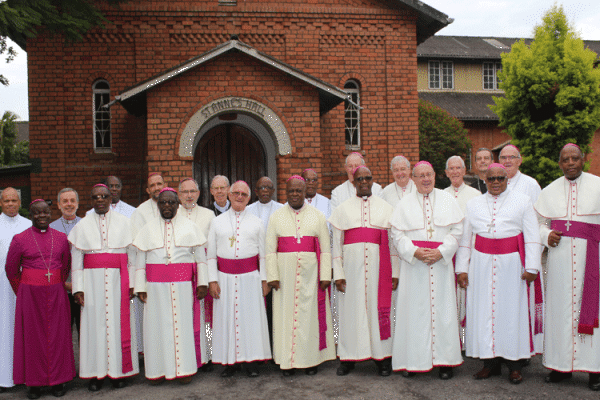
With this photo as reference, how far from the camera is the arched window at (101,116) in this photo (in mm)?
11508

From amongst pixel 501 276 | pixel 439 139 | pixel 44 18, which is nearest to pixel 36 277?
pixel 501 276

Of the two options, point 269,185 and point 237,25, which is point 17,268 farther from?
point 237,25

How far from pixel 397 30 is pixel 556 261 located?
8.13 metres

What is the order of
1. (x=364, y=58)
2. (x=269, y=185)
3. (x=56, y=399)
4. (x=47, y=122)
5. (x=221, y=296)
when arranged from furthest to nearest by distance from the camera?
(x=364, y=58)
(x=47, y=122)
(x=269, y=185)
(x=221, y=296)
(x=56, y=399)

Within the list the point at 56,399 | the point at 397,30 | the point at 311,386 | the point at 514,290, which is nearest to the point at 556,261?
the point at 514,290

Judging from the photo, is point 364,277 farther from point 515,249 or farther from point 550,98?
point 550,98

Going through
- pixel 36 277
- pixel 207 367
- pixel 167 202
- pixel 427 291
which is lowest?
pixel 207 367

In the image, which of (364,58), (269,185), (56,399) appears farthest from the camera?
(364,58)

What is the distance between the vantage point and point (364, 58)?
12.0m

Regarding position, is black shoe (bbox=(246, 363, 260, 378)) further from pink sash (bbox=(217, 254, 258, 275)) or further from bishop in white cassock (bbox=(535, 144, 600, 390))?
bishop in white cassock (bbox=(535, 144, 600, 390))

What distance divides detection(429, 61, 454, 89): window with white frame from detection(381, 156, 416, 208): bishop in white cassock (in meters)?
23.5

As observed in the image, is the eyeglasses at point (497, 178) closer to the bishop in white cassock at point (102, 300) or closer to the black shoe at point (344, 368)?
the black shoe at point (344, 368)

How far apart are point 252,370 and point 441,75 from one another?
26235mm

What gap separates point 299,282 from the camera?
5730 mm
